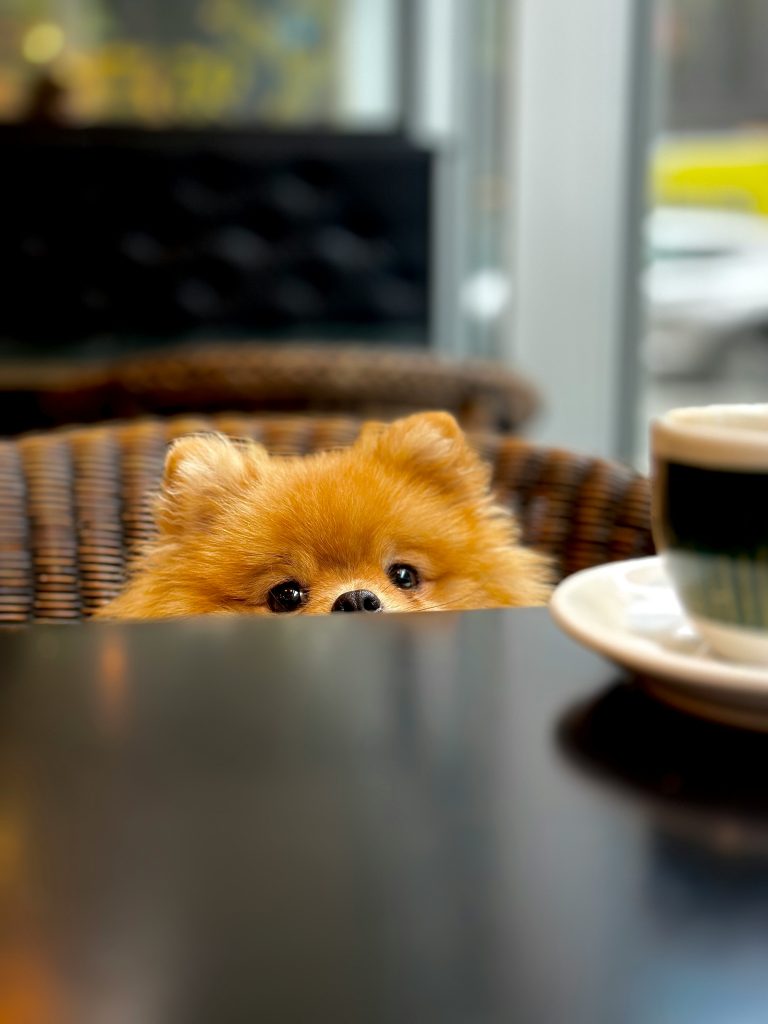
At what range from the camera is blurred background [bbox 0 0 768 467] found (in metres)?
3.21

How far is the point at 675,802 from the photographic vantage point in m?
0.49

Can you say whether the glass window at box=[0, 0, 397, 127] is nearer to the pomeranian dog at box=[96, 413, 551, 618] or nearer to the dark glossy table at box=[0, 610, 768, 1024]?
the pomeranian dog at box=[96, 413, 551, 618]

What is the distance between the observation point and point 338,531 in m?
1.04

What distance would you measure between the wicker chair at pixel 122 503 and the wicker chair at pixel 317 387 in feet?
2.16

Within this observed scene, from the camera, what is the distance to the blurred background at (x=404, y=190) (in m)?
3.21

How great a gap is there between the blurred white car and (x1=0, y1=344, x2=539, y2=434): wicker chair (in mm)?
1605

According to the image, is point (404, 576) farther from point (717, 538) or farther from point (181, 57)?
point (181, 57)

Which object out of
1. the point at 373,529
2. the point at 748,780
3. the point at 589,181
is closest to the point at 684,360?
the point at 589,181

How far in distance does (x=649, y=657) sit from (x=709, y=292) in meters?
3.64

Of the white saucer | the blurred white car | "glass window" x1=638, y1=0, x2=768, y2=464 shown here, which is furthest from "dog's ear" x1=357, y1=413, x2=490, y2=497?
the blurred white car

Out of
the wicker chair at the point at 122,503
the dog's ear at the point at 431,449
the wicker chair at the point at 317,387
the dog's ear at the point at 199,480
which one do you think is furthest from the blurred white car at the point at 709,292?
the dog's ear at the point at 199,480

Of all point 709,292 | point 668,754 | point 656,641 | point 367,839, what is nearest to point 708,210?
point 709,292

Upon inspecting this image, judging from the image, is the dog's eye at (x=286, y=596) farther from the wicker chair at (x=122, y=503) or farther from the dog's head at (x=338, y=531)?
the wicker chair at (x=122, y=503)

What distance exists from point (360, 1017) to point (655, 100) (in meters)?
3.15
